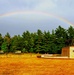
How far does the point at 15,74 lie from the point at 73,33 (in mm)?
58710

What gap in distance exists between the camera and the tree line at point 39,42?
7038 cm

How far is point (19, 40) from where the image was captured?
238ft

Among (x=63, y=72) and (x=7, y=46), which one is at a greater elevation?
(x=7, y=46)

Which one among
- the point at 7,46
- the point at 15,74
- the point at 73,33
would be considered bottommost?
the point at 15,74

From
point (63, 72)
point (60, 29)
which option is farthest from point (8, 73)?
point (60, 29)

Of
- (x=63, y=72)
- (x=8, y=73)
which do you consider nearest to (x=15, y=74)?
(x=8, y=73)

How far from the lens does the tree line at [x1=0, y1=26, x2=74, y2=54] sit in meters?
70.4

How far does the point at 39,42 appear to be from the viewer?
7275 cm

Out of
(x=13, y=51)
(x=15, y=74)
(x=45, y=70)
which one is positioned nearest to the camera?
(x=15, y=74)

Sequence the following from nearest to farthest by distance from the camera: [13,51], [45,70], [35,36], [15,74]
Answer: [15,74] < [45,70] < [13,51] < [35,36]

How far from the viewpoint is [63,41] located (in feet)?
244

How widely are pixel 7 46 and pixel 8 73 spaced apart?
158 feet

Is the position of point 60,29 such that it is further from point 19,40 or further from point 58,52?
point 19,40

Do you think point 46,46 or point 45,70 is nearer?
point 45,70
